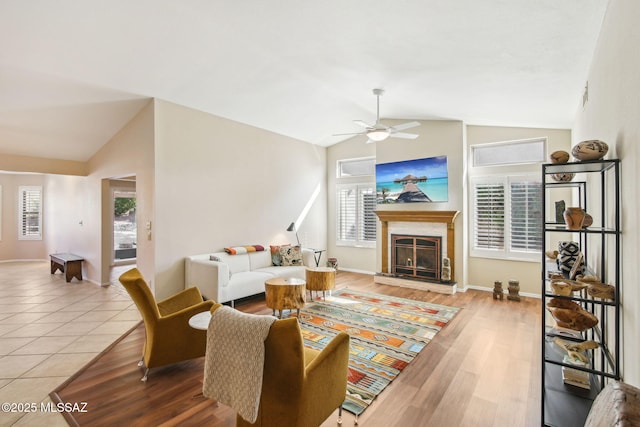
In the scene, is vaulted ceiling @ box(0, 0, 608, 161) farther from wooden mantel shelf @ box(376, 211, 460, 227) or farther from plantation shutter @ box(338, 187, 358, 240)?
plantation shutter @ box(338, 187, 358, 240)

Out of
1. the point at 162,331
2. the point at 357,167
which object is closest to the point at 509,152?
the point at 357,167

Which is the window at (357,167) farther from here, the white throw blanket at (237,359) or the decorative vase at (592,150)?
the white throw blanket at (237,359)

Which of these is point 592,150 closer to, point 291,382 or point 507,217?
point 291,382

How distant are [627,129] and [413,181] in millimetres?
4567

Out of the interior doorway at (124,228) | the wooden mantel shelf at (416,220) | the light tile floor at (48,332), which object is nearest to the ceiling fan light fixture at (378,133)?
the wooden mantel shelf at (416,220)

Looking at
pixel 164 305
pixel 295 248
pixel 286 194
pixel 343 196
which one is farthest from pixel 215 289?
pixel 343 196

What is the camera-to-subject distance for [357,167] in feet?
25.8

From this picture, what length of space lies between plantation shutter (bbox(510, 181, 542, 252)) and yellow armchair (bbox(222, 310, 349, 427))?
4.96m

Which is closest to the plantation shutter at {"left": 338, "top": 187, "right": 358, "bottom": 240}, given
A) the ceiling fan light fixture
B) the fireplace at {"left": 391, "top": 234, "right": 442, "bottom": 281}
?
the fireplace at {"left": 391, "top": 234, "right": 442, "bottom": 281}

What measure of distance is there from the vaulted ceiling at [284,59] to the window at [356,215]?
249 centimetres

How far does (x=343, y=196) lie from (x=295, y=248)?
7.96 ft

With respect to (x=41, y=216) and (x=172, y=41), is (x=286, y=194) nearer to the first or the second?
(x=172, y=41)

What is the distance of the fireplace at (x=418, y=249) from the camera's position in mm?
5957

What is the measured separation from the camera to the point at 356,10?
105 inches
